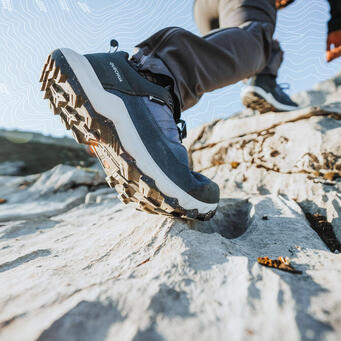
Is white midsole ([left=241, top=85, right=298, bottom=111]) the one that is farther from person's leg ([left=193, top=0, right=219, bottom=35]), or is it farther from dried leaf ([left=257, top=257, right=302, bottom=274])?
dried leaf ([left=257, top=257, right=302, bottom=274])

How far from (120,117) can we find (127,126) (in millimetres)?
40

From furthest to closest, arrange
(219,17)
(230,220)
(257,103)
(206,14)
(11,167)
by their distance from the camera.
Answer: (11,167), (257,103), (206,14), (219,17), (230,220)

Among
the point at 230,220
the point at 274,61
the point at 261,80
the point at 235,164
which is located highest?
the point at 274,61

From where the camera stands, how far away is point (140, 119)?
851 mm

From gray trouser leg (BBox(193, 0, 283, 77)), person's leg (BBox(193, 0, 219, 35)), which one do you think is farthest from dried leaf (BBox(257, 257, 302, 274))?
person's leg (BBox(193, 0, 219, 35))

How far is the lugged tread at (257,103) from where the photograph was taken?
1950 millimetres

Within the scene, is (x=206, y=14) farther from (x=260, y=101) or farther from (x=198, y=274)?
(x=198, y=274)

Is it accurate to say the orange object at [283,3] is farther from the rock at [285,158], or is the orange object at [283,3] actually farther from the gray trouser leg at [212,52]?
the rock at [285,158]

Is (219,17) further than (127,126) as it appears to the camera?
Yes

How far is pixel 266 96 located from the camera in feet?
6.41

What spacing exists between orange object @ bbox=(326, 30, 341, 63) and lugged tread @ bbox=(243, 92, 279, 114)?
74 cm

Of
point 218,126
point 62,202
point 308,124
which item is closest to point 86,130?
point 308,124

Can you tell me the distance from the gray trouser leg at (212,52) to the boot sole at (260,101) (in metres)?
0.48

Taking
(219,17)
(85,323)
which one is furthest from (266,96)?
(85,323)
